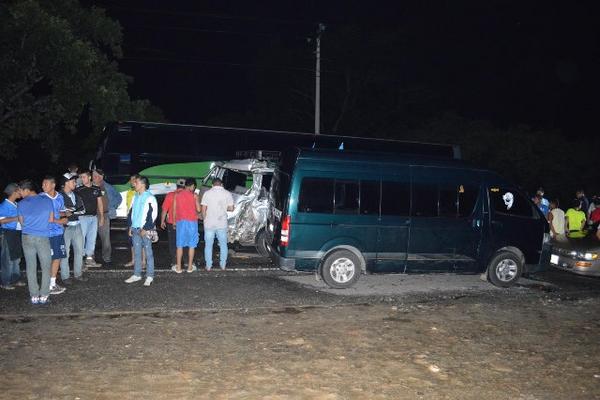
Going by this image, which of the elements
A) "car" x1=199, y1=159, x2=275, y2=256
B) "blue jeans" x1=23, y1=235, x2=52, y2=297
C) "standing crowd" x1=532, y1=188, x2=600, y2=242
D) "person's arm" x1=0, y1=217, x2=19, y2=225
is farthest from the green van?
"person's arm" x1=0, y1=217, x2=19, y2=225

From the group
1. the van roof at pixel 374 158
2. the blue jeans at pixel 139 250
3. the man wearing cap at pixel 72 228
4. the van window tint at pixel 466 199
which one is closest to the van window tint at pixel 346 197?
the van roof at pixel 374 158

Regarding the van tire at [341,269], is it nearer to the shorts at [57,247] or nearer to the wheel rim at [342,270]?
the wheel rim at [342,270]

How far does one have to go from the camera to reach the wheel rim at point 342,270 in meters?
9.69

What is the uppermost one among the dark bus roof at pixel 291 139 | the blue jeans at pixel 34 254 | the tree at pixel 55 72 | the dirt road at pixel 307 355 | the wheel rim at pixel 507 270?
the tree at pixel 55 72

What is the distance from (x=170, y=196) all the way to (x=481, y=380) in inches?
269

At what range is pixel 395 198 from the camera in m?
9.91

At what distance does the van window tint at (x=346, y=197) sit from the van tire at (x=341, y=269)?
73cm

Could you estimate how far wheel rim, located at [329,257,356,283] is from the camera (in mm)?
9688

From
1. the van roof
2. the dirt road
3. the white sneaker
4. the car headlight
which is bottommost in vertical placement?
the dirt road

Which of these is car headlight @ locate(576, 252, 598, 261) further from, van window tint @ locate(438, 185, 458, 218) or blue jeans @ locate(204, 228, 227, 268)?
blue jeans @ locate(204, 228, 227, 268)

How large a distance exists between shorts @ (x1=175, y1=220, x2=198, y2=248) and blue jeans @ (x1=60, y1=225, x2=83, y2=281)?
5.49 feet

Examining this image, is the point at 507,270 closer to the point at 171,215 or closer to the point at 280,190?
the point at 280,190

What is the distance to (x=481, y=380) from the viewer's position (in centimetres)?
560

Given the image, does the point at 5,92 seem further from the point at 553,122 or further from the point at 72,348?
the point at 553,122
